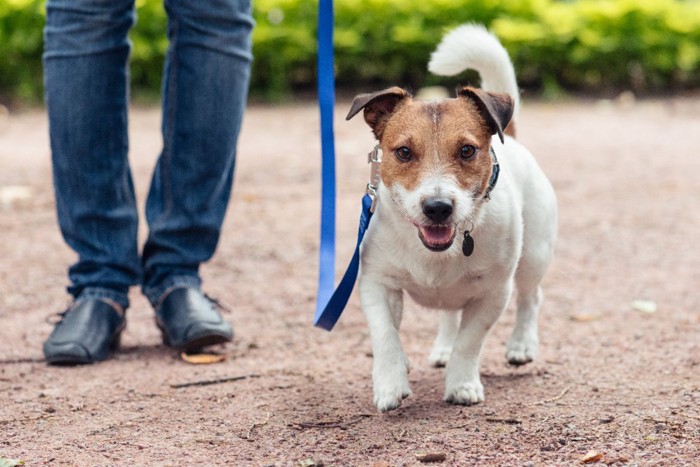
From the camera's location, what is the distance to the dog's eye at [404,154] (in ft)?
9.87

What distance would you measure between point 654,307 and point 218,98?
2.12 meters

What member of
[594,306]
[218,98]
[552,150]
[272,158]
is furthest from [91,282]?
[552,150]

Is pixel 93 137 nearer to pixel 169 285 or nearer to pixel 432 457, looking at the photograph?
pixel 169 285

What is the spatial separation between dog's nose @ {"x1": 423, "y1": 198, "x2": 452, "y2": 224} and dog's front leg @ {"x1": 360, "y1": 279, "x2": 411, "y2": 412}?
0.42 metres

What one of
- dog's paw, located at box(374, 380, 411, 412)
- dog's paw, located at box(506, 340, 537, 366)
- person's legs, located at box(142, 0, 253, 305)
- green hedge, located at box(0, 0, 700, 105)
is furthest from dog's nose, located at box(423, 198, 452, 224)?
green hedge, located at box(0, 0, 700, 105)

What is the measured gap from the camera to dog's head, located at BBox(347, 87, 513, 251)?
9.48 feet

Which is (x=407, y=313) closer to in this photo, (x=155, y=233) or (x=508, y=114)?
(x=155, y=233)

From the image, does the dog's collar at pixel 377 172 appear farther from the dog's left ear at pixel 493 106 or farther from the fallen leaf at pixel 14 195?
the fallen leaf at pixel 14 195

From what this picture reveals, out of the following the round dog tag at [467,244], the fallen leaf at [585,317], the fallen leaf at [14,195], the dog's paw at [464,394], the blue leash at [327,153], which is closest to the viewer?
the round dog tag at [467,244]

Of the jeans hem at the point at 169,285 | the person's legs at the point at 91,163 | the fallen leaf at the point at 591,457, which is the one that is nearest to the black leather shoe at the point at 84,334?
the person's legs at the point at 91,163

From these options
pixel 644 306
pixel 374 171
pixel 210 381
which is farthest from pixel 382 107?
pixel 644 306

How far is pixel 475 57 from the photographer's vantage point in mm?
3547

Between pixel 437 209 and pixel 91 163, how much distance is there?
→ 148cm

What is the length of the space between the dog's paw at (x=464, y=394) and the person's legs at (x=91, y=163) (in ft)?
4.38
